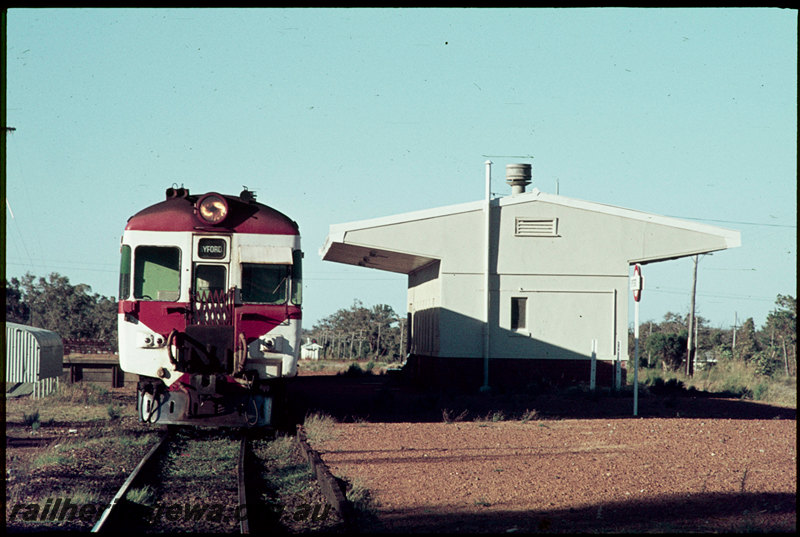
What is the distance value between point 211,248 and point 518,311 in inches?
506

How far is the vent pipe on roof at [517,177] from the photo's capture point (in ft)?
89.1

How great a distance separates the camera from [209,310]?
13281mm

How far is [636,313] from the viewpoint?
17.2 metres

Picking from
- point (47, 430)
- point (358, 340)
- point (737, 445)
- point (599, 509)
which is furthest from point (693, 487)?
point (358, 340)

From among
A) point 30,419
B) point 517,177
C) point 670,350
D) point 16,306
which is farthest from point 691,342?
point 16,306

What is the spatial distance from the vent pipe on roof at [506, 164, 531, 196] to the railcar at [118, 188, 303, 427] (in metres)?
14.5

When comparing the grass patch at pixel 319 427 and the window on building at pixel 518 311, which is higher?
the window on building at pixel 518 311

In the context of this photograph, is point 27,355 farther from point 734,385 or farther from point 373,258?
point 734,385

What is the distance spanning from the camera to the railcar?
43.0 feet

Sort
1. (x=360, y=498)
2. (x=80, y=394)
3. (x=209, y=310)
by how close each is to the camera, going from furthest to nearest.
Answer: (x=80, y=394) → (x=209, y=310) → (x=360, y=498)

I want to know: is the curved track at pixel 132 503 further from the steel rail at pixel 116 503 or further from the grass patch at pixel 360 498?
the grass patch at pixel 360 498

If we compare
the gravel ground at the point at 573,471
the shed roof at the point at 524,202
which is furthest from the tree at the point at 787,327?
the gravel ground at the point at 573,471

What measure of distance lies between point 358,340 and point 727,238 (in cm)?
5805

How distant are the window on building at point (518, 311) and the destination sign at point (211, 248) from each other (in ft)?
41.2
